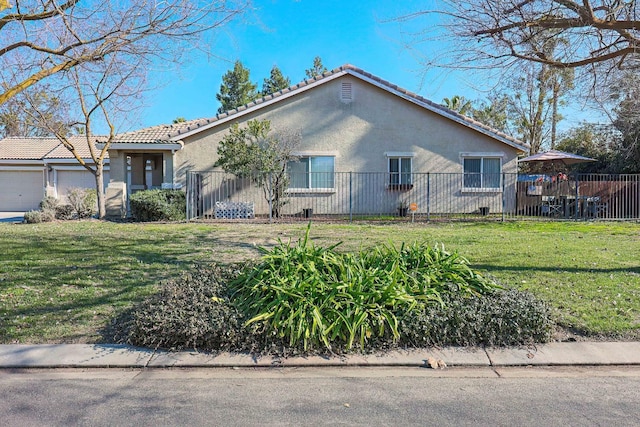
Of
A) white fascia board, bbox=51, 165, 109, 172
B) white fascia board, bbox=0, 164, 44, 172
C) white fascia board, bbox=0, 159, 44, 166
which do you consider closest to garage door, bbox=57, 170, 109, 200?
white fascia board, bbox=51, 165, 109, 172

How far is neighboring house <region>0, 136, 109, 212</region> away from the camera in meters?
23.8

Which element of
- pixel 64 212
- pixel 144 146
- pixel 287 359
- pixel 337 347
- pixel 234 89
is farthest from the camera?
pixel 234 89

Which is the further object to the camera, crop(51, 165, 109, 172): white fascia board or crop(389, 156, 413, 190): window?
crop(51, 165, 109, 172): white fascia board

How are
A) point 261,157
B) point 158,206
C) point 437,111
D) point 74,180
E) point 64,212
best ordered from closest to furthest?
point 158,206 < point 261,157 < point 64,212 < point 437,111 < point 74,180

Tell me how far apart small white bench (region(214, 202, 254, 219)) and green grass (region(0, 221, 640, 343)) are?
9.10ft

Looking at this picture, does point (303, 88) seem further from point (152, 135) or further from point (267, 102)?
point (152, 135)

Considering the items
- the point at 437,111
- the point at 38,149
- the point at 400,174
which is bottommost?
the point at 400,174

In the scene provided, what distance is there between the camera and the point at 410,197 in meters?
17.8

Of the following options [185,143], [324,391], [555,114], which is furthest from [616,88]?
[555,114]

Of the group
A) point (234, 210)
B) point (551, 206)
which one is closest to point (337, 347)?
point (234, 210)

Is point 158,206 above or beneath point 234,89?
beneath

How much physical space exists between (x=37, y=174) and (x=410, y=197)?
69.4 ft

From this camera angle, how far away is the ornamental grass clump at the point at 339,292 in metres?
4.55

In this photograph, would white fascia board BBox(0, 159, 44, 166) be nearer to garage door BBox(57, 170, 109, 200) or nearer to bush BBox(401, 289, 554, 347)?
garage door BBox(57, 170, 109, 200)
